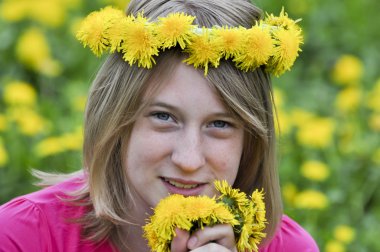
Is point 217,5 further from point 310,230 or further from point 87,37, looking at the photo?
point 310,230

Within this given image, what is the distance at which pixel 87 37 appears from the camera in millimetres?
3092

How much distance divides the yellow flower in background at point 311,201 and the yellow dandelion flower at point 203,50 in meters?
1.77

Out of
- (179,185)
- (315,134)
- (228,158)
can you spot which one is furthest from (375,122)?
(179,185)

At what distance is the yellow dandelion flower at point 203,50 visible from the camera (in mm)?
2922

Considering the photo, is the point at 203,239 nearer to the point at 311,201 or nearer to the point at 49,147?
the point at 311,201

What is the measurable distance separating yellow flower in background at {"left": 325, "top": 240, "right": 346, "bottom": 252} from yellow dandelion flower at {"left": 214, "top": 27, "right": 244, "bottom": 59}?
1677mm

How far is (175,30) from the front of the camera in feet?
9.59

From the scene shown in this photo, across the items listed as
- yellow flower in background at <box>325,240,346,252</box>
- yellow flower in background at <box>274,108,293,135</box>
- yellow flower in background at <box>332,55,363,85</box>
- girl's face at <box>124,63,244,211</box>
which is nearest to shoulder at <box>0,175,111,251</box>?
girl's face at <box>124,63,244,211</box>

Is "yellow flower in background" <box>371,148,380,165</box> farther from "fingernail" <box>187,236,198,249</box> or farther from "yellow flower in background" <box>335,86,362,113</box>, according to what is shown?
"fingernail" <box>187,236,198,249</box>

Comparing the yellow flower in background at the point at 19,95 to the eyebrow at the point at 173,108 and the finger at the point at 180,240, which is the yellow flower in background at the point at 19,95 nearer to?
the eyebrow at the point at 173,108

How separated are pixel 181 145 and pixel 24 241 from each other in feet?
2.17

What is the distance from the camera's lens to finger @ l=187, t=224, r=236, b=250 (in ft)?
9.20

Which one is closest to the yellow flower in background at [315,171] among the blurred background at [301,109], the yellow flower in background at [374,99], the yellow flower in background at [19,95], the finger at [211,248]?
the blurred background at [301,109]

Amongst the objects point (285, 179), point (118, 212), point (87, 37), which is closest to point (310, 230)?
point (285, 179)
